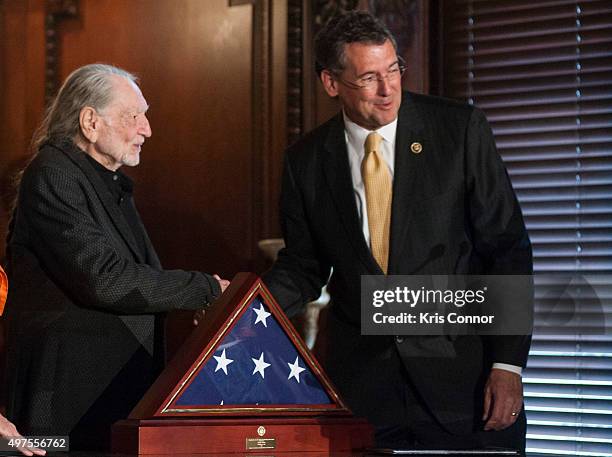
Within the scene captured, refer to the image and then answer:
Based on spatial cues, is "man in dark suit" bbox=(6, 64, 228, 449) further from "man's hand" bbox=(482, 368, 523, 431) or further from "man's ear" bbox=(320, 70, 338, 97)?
"man's hand" bbox=(482, 368, 523, 431)

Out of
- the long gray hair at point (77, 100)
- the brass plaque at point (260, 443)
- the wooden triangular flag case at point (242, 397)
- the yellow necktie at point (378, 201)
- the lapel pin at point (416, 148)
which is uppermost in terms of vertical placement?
the long gray hair at point (77, 100)

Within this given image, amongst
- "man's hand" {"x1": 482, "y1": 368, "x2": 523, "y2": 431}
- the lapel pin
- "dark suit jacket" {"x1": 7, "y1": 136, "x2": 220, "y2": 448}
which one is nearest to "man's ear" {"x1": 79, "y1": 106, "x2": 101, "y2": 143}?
"dark suit jacket" {"x1": 7, "y1": 136, "x2": 220, "y2": 448}

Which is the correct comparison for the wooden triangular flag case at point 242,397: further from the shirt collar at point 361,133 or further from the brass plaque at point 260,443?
the shirt collar at point 361,133

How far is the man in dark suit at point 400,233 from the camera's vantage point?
7.41 ft

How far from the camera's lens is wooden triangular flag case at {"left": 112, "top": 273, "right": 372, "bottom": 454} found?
1.66 m

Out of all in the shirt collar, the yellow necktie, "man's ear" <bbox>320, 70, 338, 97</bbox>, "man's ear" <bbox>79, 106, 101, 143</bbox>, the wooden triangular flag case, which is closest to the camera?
the wooden triangular flag case

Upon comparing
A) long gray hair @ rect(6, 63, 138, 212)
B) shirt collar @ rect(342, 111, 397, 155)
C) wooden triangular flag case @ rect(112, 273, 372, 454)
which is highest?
long gray hair @ rect(6, 63, 138, 212)

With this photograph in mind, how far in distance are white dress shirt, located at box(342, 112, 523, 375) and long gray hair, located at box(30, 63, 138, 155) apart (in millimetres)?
703

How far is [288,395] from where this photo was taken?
1.77 m

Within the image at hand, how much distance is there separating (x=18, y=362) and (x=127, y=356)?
281 millimetres

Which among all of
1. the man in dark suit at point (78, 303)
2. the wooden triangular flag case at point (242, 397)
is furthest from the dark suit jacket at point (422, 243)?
the wooden triangular flag case at point (242, 397)

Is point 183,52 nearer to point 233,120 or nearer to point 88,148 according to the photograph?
point 233,120

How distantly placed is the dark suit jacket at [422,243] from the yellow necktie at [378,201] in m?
0.03

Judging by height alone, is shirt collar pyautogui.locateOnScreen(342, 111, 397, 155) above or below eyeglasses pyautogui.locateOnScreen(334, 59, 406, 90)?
below
